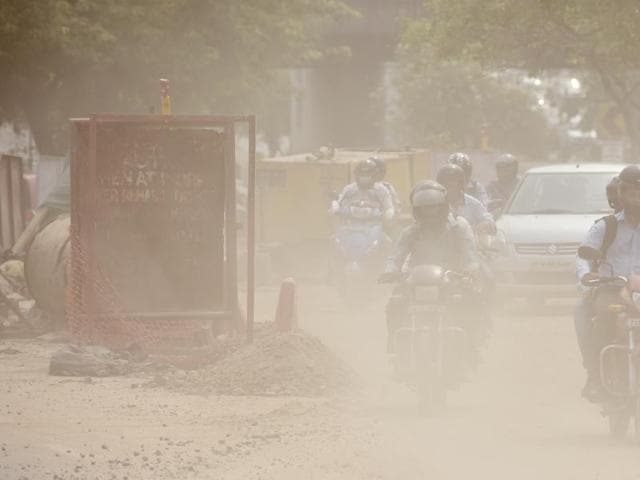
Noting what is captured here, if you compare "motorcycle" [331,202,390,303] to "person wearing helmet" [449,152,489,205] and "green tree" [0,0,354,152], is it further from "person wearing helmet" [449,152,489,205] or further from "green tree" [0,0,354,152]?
"green tree" [0,0,354,152]

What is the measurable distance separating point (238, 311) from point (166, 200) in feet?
3.61

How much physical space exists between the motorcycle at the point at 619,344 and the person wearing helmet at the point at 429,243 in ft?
5.68

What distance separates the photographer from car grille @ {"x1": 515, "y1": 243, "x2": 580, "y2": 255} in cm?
2317

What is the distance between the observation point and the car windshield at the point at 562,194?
78.5ft

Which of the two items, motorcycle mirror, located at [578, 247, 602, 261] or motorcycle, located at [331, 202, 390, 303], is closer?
motorcycle mirror, located at [578, 247, 602, 261]

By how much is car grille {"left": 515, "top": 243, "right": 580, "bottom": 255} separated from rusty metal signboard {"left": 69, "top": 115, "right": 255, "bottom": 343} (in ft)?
22.7

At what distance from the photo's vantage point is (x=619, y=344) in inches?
473

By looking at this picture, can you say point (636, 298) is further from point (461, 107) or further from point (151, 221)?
point (461, 107)

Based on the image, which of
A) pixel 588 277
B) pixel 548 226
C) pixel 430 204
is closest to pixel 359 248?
pixel 548 226

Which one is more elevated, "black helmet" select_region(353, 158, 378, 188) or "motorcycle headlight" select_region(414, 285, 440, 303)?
"black helmet" select_region(353, 158, 378, 188)

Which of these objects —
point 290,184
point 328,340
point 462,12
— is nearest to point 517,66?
point 462,12

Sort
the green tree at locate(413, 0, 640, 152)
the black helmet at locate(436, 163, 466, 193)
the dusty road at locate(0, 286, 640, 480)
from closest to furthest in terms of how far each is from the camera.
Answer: the dusty road at locate(0, 286, 640, 480)
the black helmet at locate(436, 163, 466, 193)
the green tree at locate(413, 0, 640, 152)

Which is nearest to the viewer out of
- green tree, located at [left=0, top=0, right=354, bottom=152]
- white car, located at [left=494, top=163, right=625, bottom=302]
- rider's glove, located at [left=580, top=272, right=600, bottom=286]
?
rider's glove, located at [left=580, top=272, right=600, bottom=286]

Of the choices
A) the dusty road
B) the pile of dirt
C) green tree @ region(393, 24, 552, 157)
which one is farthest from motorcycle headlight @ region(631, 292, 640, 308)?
green tree @ region(393, 24, 552, 157)
